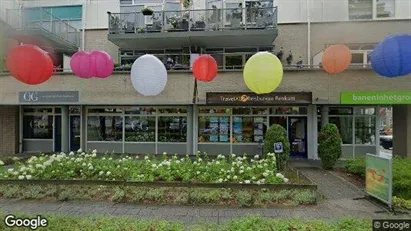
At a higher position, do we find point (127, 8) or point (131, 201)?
point (127, 8)

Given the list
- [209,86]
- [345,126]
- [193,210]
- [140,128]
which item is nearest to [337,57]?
[345,126]

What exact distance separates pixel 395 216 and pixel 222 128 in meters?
9.73

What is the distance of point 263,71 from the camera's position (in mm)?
9859

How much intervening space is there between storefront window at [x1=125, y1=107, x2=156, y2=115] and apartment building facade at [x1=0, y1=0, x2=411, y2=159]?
51 millimetres

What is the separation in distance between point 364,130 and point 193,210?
38.0 feet

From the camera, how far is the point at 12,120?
1734 centimetres

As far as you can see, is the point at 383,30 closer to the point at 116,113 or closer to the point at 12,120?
the point at 116,113

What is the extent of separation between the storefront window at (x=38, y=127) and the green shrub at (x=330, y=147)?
14.1m

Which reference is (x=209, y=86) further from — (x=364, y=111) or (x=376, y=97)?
(x=364, y=111)

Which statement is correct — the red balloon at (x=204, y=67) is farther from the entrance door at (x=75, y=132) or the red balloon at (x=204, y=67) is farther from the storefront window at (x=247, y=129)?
the entrance door at (x=75, y=132)

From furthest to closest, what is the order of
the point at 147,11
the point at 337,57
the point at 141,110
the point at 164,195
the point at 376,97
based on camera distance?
1. the point at 141,110
2. the point at 147,11
3. the point at 376,97
4. the point at 337,57
5. the point at 164,195

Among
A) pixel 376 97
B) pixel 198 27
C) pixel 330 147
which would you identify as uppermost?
pixel 198 27

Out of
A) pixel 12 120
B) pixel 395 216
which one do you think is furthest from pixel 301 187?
pixel 12 120

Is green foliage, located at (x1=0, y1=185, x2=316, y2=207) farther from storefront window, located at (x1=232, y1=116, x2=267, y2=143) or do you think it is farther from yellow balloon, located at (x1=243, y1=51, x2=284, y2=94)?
storefront window, located at (x1=232, y1=116, x2=267, y2=143)
